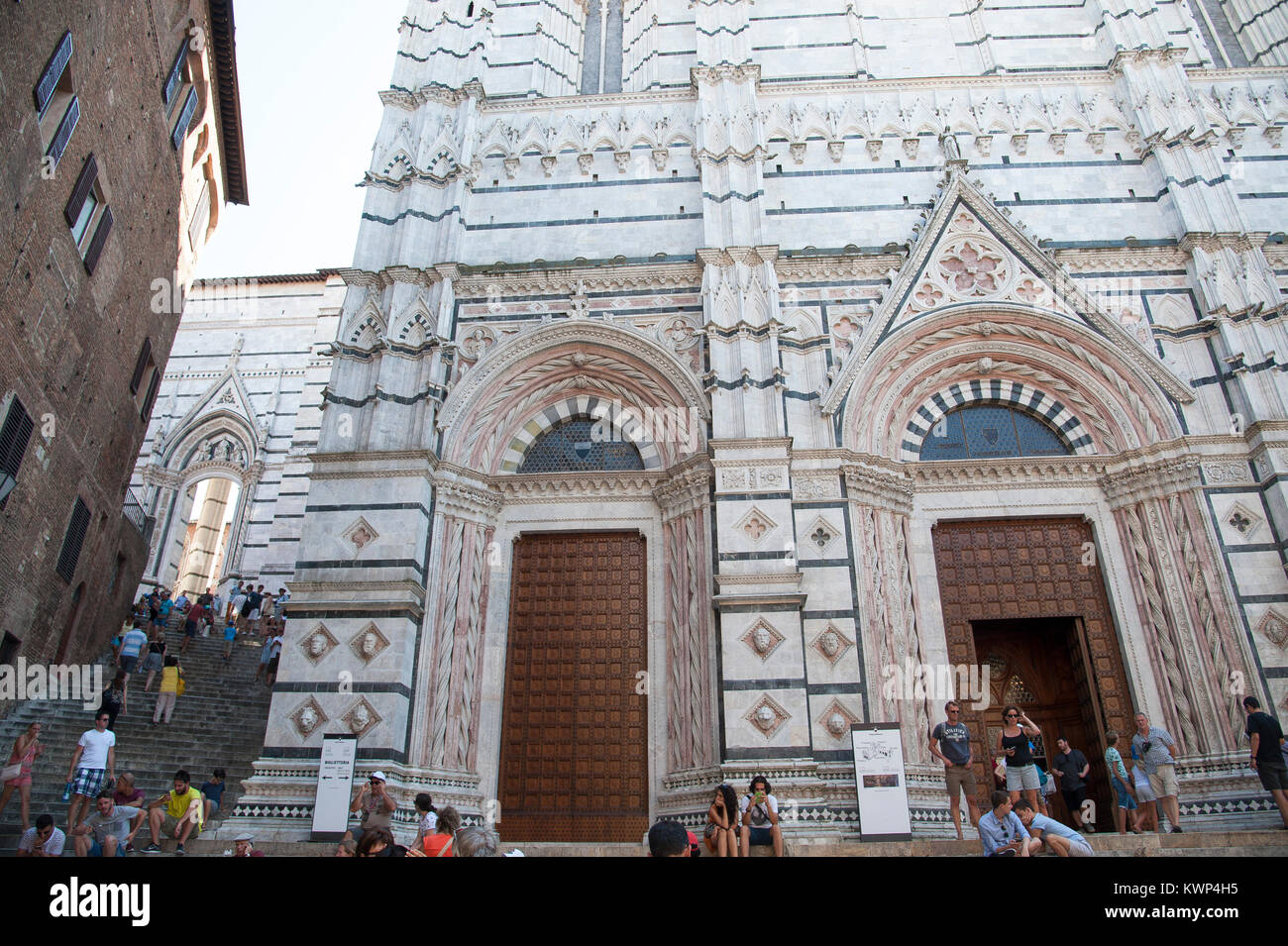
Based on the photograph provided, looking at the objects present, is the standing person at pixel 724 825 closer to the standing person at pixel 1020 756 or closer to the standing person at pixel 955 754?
the standing person at pixel 955 754

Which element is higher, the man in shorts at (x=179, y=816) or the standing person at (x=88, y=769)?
the standing person at (x=88, y=769)

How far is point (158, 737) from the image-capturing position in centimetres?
1328

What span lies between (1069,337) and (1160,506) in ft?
9.83

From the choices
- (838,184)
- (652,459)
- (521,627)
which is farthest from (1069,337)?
(521,627)

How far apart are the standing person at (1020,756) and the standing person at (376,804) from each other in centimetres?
632

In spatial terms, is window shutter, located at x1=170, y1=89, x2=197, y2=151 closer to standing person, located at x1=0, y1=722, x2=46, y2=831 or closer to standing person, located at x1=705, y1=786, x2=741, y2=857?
standing person, located at x1=0, y1=722, x2=46, y2=831

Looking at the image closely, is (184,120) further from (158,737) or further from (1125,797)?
(1125,797)

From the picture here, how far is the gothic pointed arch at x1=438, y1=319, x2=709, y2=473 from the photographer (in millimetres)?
13664

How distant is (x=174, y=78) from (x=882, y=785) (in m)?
17.4

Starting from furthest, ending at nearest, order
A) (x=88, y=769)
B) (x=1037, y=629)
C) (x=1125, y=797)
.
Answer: (x=1037, y=629), (x=1125, y=797), (x=88, y=769)

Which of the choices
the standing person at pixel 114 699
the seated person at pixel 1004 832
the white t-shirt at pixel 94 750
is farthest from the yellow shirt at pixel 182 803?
the seated person at pixel 1004 832

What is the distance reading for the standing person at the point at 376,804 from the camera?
27.8ft

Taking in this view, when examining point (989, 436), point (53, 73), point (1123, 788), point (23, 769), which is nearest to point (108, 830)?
point (23, 769)
